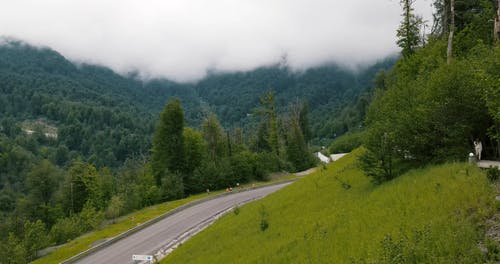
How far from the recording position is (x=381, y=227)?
1141 centimetres

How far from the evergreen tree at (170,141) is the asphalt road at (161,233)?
15017mm

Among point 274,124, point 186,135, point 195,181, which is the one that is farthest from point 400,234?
point 274,124

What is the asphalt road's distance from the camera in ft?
95.7

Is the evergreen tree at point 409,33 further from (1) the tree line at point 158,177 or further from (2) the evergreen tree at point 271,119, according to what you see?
→ (2) the evergreen tree at point 271,119

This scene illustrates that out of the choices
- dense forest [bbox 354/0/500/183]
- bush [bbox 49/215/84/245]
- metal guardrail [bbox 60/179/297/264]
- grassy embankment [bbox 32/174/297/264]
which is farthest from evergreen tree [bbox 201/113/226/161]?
dense forest [bbox 354/0/500/183]

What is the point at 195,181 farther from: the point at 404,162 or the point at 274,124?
the point at 404,162

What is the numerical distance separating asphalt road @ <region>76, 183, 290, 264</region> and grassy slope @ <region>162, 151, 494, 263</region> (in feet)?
34.4

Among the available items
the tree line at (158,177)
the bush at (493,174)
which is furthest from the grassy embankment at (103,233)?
the bush at (493,174)

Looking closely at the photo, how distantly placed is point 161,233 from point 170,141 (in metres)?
25.5

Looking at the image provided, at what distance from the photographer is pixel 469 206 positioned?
10.2 meters

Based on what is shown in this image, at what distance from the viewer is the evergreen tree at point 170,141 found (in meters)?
57.0

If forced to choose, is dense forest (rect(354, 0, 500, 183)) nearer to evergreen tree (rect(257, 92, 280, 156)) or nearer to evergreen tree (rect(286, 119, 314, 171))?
evergreen tree (rect(257, 92, 280, 156))

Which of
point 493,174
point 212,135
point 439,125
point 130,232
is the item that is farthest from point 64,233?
point 493,174

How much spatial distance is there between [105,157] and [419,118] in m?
196
